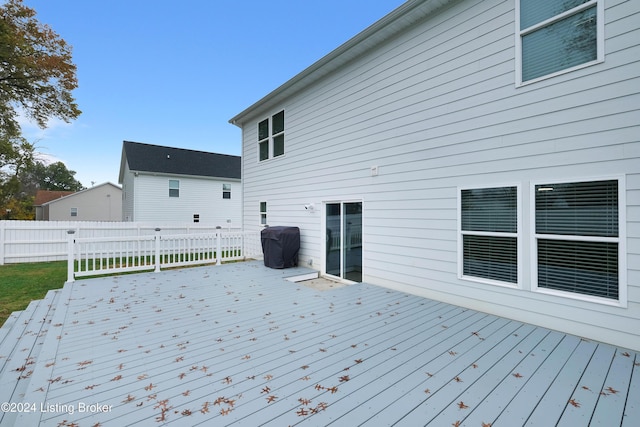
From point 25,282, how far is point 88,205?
24603 mm

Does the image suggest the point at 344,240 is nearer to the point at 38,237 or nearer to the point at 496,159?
the point at 496,159

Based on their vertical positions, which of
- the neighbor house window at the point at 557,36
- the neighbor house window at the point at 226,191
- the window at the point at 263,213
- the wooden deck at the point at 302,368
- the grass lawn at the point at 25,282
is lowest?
the grass lawn at the point at 25,282

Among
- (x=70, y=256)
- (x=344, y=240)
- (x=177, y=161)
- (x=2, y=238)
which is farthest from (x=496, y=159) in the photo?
(x=177, y=161)

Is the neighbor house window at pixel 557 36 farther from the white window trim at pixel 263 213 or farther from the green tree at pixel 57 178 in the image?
the green tree at pixel 57 178

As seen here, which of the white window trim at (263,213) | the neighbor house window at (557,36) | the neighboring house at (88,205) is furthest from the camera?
the neighboring house at (88,205)

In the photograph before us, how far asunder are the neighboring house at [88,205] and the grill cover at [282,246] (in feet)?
90.2

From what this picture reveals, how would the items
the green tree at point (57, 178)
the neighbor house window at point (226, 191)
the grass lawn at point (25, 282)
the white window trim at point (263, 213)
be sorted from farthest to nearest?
the green tree at point (57, 178), the neighbor house window at point (226, 191), the white window trim at point (263, 213), the grass lawn at point (25, 282)

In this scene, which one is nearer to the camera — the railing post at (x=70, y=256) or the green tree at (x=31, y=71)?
the railing post at (x=70, y=256)

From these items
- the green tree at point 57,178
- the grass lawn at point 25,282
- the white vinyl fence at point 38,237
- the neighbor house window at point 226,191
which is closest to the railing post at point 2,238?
the white vinyl fence at point 38,237

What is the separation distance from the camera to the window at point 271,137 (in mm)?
8766

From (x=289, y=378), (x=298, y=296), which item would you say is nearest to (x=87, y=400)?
(x=289, y=378)

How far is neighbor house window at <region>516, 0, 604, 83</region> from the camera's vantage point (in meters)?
3.31

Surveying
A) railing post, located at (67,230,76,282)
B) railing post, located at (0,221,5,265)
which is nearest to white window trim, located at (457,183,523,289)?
railing post, located at (67,230,76,282)

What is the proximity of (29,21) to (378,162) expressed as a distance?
1553cm
